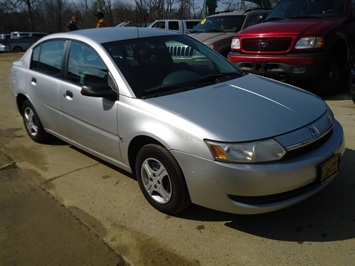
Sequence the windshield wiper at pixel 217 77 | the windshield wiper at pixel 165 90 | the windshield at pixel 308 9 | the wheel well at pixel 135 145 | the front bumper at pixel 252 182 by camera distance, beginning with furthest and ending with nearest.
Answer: the windshield at pixel 308 9, the windshield wiper at pixel 217 77, the windshield wiper at pixel 165 90, the wheel well at pixel 135 145, the front bumper at pixel 252 182

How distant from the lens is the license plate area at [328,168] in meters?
2.74

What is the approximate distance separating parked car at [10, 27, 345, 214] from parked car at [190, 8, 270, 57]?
4516 mm

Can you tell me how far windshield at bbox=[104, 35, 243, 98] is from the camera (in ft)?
11.0

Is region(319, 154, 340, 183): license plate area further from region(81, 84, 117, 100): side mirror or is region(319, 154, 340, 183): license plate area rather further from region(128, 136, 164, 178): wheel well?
region(81, 84, 117, 100): side mirror

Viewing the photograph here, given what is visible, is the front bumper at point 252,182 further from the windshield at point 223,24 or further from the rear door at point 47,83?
the windshield at point 223,24

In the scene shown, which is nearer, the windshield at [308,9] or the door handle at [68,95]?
the door handle at [68,95]

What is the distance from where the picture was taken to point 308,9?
6.91m

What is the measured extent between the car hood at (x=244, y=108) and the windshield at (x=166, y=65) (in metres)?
0.16

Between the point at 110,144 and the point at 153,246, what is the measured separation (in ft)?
3.72

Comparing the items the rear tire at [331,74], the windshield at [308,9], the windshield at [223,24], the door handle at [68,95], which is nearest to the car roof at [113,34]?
the door handle at [68,95]

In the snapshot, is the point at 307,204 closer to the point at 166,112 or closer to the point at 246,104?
the point at 246,104

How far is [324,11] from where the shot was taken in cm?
678

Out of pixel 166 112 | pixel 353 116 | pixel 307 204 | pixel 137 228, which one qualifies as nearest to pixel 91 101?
pixel 166 112

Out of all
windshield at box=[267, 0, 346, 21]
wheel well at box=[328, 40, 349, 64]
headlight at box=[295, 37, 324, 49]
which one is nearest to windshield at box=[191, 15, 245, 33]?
windshield at box=[267, 0, 346, 21]
